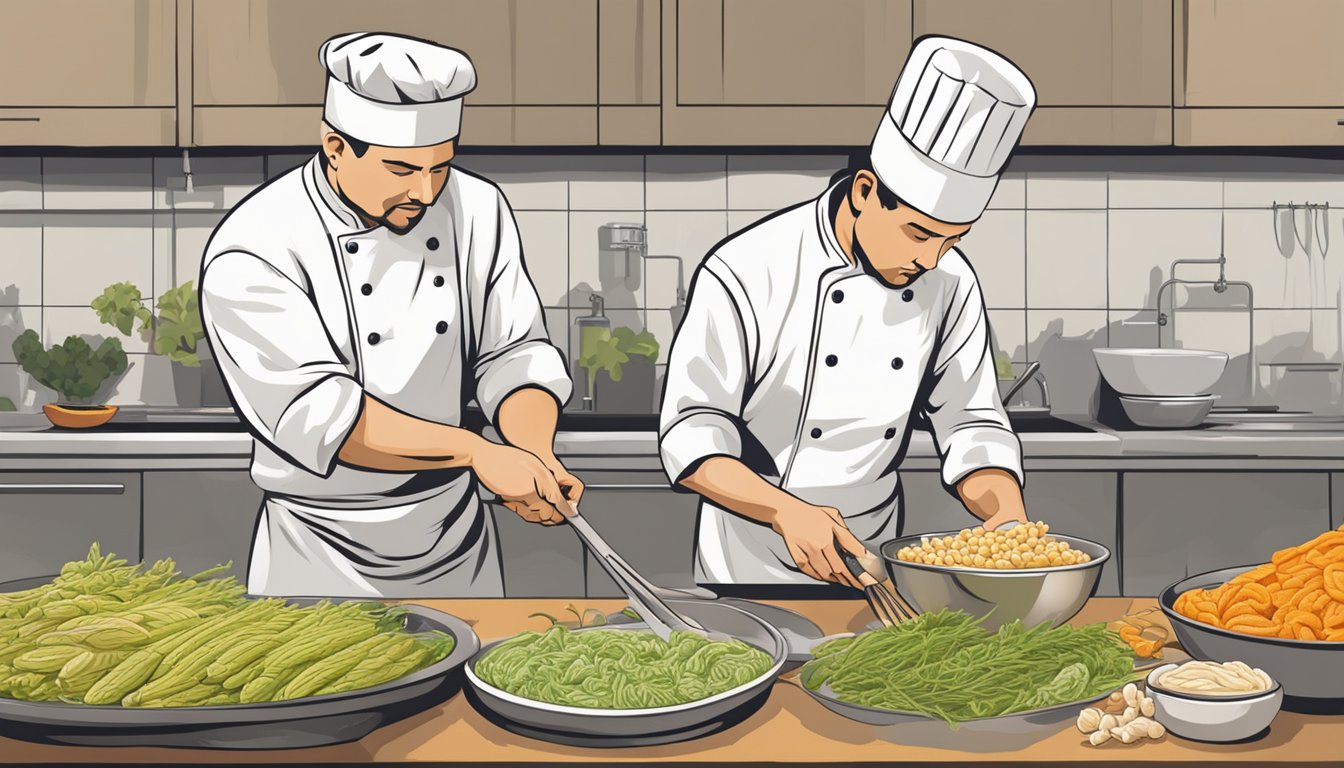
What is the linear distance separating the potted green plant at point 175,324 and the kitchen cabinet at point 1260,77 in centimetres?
276

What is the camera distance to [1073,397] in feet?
10.6

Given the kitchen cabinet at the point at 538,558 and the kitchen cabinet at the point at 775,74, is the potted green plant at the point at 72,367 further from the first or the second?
the kitchen cabinet at the point at 775,74

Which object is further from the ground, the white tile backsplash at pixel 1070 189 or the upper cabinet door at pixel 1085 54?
the upper cabinet door at pixel 1085 54

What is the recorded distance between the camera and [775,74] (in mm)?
2818

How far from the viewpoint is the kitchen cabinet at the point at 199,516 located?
259cm

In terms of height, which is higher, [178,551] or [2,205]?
[2,205]

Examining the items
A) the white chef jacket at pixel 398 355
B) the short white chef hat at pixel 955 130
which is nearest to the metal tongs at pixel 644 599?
the white chef jacket at pixel 398 355

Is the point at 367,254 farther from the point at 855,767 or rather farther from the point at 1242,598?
the point at 1242,598

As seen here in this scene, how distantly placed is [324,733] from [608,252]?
2.39 metres

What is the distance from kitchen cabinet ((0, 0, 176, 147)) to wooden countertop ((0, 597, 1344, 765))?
2258 mm

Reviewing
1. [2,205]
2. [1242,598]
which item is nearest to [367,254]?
[1242,598]

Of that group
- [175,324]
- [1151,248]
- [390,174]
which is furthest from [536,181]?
[1151,248]

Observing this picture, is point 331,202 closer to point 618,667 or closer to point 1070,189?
point 618,667

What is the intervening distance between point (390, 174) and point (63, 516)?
148 centimetres
